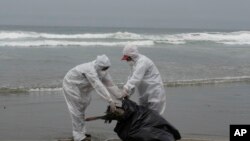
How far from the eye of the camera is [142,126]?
6.65 m

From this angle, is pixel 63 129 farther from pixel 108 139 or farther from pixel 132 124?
pixel 132 124

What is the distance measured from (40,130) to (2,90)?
4.93m

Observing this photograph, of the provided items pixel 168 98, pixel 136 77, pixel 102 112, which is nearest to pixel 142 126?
pixel 136 77

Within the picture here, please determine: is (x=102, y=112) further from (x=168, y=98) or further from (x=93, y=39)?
(x=93, y=39)

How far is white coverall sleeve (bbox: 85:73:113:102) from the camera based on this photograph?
7176mm

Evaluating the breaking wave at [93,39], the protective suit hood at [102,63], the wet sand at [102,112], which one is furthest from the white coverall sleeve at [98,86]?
the breaking wave at [93,39]

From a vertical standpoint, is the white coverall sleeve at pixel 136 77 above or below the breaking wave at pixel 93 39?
below

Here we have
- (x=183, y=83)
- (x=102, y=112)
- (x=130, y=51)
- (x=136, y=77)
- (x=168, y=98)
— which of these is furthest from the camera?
(x=183, y=83)

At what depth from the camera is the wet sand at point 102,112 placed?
348 inches

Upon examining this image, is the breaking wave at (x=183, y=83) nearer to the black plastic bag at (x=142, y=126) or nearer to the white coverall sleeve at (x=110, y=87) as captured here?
the white coverall sleeve at (x=110, y=87)

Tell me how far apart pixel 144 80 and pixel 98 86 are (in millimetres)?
683

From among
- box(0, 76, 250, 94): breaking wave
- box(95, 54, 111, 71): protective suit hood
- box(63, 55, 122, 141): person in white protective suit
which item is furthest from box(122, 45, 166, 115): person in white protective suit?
box(0, 76, 250, 94): breaking wave

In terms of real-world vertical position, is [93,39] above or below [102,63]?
above

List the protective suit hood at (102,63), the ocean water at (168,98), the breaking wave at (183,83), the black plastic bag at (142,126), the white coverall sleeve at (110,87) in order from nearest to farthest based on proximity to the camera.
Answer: the black plastic bag at (142,126) → the protective suit hood at (102,63) → the white coverall sleeve at (110,87) → the ocean water at (168,98) → the breaking wave at (183,83)
